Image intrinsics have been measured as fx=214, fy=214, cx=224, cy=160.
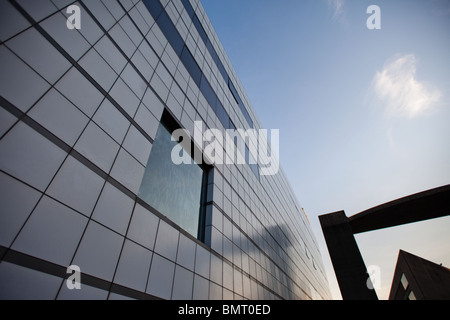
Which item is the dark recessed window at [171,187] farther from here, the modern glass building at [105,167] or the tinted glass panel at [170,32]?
the tinted glass panel at [170,32]

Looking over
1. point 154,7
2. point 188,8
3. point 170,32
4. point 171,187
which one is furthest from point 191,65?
point 171,187

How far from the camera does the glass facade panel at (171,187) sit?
6.41 m

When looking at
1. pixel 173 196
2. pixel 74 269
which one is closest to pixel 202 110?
pixel 173 196

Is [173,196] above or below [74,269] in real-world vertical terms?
above

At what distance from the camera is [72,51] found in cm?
491

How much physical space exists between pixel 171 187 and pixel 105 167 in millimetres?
2637

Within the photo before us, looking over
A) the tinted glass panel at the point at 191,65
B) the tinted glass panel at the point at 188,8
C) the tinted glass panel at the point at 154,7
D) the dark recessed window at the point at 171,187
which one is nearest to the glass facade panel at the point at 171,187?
the dark recessed window at the point at 171,187

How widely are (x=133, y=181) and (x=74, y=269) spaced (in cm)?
226

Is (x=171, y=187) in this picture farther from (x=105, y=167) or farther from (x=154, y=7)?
(x=154, y=7)

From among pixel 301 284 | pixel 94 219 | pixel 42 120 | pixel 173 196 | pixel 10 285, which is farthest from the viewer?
pixel 301 284

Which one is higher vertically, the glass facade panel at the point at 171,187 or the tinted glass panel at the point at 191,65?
the tinted glass panel at the point at 191,65

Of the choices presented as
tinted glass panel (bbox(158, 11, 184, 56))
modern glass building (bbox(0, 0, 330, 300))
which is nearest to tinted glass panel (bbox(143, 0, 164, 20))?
modern glass building (bbox(0, 0, 330, 300))

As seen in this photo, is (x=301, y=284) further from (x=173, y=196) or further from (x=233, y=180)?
(x=173, y=196)

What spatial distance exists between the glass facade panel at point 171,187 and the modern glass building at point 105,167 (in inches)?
1.9
